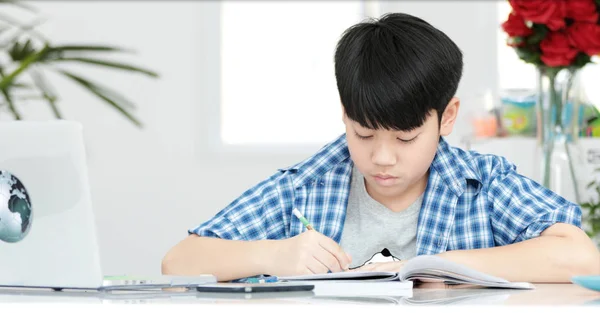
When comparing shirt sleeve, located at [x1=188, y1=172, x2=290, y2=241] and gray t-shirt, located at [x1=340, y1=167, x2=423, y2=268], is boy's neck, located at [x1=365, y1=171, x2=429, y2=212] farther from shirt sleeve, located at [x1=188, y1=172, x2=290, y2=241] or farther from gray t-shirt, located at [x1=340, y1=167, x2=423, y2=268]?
shirt sleeve, located at [x1=188, y1=172, x2=290, y2=241]

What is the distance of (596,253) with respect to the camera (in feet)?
4.46

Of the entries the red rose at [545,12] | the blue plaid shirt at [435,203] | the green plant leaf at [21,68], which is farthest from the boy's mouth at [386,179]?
the green plant leaf at [21,68]

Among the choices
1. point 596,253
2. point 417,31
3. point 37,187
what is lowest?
point 596,253

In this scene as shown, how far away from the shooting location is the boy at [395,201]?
134 cm

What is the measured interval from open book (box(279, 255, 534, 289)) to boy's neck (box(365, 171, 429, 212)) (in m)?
0.45

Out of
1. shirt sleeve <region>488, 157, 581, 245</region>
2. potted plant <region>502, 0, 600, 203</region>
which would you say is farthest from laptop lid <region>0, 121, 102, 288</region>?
potted plant <region>502, 0, 600, 203</region>

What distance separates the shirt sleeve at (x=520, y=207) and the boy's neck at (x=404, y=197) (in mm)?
132

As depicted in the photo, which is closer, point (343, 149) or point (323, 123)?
point (343, 149)

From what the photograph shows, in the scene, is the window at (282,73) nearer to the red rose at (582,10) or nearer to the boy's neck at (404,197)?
the red rose at (582,10)

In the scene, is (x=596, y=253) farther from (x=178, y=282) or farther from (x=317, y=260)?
(x=178, y=282)

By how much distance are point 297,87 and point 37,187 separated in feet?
10.8

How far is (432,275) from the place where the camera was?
1138 millimetres

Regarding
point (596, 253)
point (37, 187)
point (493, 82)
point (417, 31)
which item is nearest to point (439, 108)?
point (417, 31)

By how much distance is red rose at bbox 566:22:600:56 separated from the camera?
191 centimetres
